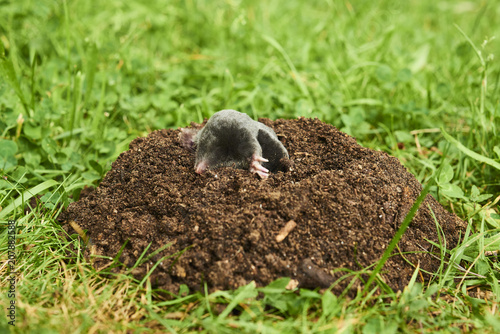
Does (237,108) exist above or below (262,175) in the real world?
below

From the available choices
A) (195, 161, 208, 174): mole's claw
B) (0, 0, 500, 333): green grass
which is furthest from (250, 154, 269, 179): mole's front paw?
(0, 0, 500, 333): green grass

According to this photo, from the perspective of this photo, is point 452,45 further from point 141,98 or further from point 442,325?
point 442,325

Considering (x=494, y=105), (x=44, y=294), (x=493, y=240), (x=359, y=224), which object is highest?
(x=494, y=105)

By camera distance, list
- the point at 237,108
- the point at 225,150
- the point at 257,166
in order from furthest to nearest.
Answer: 1. the point at 237,108
2. the point at 225,150
3. the point at 257,166

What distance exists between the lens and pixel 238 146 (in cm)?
230

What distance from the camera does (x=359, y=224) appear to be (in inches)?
82.5

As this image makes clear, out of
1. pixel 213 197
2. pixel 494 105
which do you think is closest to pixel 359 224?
pixel 213 197

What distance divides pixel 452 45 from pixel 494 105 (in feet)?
6.89

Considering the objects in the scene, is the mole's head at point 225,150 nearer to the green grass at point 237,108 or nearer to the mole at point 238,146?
the mole at point 238,146

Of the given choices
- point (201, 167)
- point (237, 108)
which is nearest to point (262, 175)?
point (201, 167)

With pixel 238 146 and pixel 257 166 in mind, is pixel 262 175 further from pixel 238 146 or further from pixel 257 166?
pixel 238 146

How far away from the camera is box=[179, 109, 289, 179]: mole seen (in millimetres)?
2260

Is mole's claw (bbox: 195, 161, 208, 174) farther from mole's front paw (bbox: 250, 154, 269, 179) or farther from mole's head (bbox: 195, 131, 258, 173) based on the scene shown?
mole's front paw (bbox: 250, 154, 269, 179)

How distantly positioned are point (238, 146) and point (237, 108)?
1.37 m
